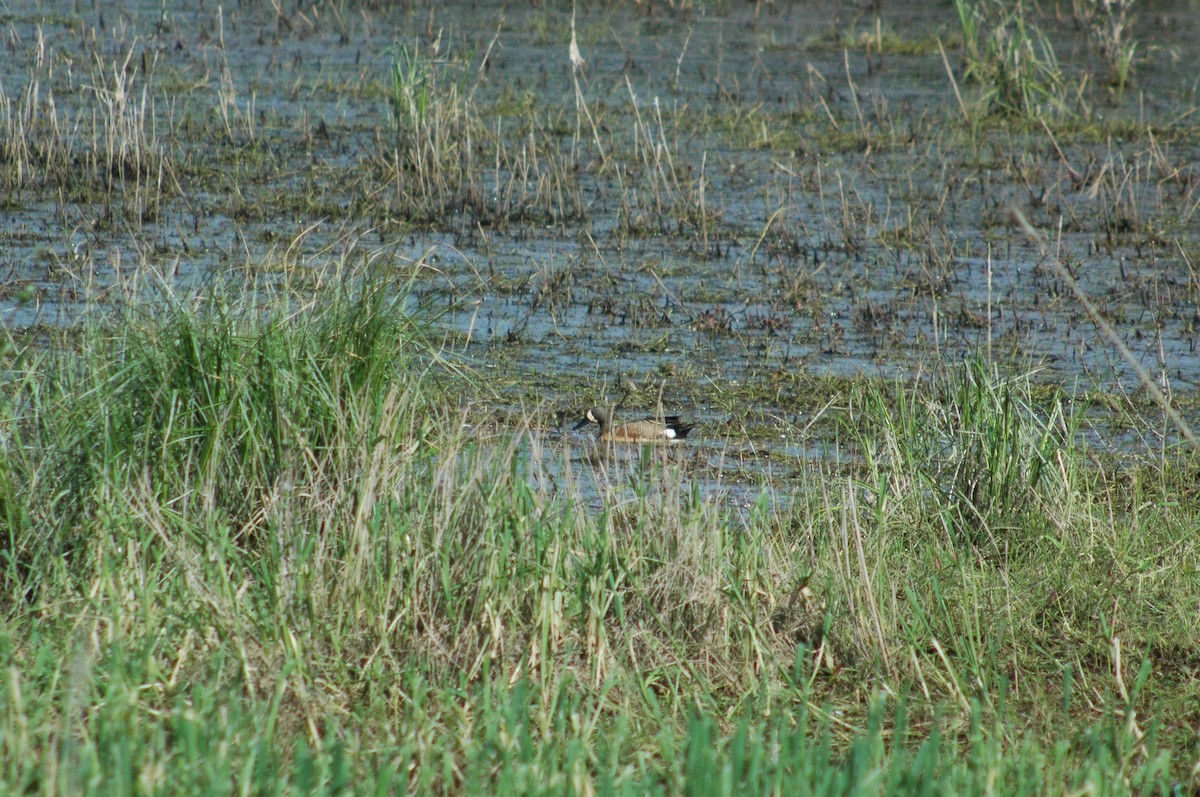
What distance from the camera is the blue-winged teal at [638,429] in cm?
504

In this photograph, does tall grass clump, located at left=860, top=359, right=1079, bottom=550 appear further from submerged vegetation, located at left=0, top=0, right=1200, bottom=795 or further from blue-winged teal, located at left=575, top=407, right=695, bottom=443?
blue-winged teal, located at left=575, top=407, right=695, bottom=443

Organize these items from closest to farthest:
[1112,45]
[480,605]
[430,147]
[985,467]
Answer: [480,605], [985,467], [430,147], [1112,45]

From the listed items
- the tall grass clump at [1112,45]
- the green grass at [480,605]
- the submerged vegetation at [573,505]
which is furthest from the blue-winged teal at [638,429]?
the tall grass clump at [1112,45]

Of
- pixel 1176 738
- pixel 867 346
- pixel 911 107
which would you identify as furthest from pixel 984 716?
pixel 911 107

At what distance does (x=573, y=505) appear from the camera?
12.1 ft

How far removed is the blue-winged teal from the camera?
504 centimetres

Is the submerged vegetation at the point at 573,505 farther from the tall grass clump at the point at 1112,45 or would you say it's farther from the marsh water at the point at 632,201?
the tall grass clump at the point at 1112,45

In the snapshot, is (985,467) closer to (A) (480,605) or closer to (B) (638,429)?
(B) (638,429)

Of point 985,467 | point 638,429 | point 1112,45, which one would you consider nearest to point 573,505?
point 985,467

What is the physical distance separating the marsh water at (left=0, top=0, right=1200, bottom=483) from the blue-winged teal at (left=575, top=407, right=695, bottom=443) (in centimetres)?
9

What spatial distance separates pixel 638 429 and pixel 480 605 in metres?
1.92

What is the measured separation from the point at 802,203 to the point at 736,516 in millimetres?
4936

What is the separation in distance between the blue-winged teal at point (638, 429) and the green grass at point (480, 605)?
0.76 meters

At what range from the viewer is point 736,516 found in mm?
4594
